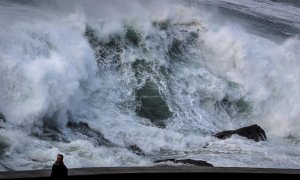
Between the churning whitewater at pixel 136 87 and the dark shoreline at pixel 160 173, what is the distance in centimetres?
235

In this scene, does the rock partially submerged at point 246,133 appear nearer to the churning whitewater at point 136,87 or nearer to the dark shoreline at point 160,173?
the churning whitewater at point 136,87

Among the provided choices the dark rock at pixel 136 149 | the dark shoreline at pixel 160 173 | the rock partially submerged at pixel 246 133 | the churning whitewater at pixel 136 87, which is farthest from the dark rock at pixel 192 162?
the rock partially submerged at pixel 246 133

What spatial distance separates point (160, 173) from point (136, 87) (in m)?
7.83

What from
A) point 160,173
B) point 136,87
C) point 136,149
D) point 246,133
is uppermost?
point 136,87

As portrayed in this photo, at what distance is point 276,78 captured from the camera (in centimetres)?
1959

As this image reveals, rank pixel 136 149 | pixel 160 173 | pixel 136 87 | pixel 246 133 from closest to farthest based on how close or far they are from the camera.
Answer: pixel 160 173, pixel 136 149, pixel 246 133, pixel 136 87

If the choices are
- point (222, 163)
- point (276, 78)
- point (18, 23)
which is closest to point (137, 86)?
point (18, 23)

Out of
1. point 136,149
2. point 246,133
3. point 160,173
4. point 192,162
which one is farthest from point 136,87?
point 160,173

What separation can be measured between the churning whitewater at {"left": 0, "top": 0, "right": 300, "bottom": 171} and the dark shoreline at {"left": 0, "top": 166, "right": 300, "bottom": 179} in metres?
2.35

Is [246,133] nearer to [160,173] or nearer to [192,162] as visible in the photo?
[192,162]

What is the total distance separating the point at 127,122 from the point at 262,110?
5.79 m

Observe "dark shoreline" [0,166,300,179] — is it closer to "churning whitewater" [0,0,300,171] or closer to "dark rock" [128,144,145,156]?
"churning whitewater" [0,0,300,171]

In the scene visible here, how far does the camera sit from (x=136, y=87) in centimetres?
1584

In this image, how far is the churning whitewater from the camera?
39.1 feet
